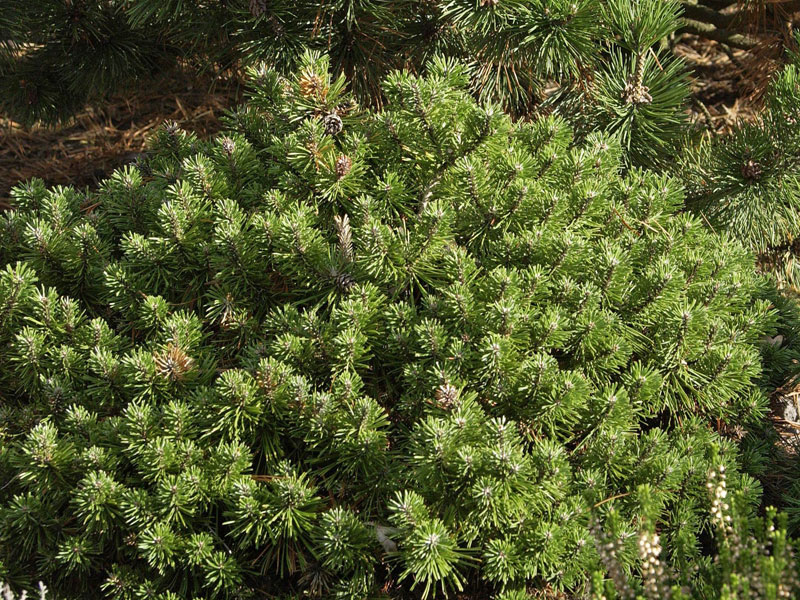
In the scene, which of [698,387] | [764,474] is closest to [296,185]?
[698,387]

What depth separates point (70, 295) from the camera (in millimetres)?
2428

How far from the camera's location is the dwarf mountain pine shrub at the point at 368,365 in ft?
6.32

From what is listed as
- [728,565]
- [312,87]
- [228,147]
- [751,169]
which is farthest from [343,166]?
[751,169]

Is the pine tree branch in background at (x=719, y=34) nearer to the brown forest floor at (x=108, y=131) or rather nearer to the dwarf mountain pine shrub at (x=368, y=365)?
the dwarf mountain pine shrub at (x=368, y=365)

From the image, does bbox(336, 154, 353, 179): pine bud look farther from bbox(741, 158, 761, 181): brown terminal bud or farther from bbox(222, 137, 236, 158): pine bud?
bbox(741, 158, 761, 181): brown terminal bud

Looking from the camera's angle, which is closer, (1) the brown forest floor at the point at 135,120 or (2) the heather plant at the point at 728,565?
(2) the heather plant at the point at 728,565

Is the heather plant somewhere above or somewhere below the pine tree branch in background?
below

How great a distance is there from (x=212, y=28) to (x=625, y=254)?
1690mm

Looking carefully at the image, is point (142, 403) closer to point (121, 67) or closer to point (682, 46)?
point (121, 67)

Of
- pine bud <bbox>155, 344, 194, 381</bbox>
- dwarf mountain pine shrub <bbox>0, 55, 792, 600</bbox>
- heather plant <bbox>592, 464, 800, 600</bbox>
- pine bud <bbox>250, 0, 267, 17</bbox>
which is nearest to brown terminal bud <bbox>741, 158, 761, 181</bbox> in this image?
dwarf mountain pine shrub <bbox>0, 55, 792, 600</bbox>

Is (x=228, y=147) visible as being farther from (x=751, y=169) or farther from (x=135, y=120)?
(x=135, y=120)

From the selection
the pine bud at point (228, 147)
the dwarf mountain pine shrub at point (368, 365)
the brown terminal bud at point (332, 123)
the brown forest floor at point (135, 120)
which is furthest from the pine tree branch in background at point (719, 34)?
the pine bud at point (228, 147)

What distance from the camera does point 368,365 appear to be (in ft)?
6.95

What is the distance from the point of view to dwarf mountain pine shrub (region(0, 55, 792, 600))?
1.93 meters
